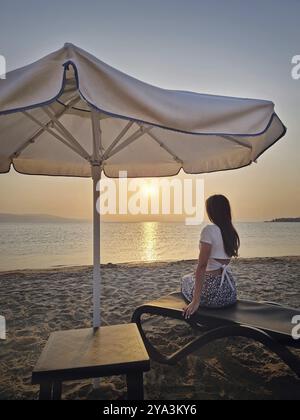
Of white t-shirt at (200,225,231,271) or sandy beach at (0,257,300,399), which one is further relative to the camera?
white t-shirt at (200,225,231,271)

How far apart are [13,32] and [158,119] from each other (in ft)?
22.6

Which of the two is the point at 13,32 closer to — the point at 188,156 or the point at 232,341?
the point at 188,156

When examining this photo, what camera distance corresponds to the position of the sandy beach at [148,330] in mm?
2668

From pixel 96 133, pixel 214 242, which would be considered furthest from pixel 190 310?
pixel 96 133

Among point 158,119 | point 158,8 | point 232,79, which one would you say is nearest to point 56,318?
point 158,119

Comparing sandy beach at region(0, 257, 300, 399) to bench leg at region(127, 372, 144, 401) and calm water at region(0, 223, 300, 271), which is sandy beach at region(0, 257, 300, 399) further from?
calm water at region(0, 223, 300, 271)

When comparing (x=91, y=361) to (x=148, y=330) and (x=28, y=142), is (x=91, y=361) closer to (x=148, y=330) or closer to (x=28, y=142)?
(x=148, y=330)

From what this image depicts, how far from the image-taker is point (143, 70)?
293 inches

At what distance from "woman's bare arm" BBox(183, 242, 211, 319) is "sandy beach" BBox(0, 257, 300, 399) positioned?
0.62 meters

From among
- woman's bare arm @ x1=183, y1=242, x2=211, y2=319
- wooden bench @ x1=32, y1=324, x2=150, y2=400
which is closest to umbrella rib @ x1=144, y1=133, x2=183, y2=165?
woman's bare arm @ x1=183, y1=242, x2=211, y2=319

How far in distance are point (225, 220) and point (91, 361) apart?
5.91 feet

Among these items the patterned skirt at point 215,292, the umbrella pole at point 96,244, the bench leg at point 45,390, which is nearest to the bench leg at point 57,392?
the bench leg at point 45,390

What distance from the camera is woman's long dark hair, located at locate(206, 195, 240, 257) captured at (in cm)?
301

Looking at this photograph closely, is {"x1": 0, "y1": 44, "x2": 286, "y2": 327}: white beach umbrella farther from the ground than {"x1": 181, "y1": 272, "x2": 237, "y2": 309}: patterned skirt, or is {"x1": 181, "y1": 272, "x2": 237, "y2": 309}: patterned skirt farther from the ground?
{"x1": 0, "y1": 44, "x2": 286, "y2": 327}: white beach umbrella
